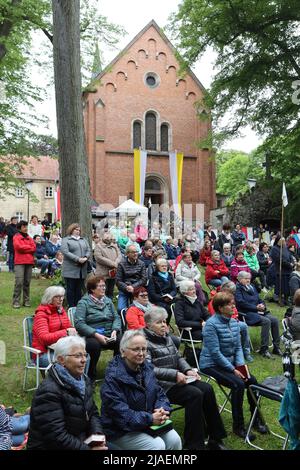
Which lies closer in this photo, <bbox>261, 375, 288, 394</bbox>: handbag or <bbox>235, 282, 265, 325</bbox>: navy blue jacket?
<bbox>261, 375, 288, 394</bbox>: handbag

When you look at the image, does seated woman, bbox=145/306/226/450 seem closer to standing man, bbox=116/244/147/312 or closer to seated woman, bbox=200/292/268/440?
seated woman, bbox=200/292/268/440

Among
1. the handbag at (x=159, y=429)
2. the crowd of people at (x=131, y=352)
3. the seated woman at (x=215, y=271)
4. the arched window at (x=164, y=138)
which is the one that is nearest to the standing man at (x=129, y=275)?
the crowd of people at (x=131, y=352)

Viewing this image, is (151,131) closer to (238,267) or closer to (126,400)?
(238,267)

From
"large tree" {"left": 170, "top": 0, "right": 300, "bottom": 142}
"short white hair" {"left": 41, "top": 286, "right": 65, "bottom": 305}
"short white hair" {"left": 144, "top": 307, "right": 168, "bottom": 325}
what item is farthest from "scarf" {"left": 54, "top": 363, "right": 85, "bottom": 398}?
"large tree" {"left": 170, "top": 0, "right": 300, "bottom": 142}

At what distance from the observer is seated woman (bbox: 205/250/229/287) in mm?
9594

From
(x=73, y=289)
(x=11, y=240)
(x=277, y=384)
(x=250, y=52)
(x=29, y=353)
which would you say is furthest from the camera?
(x=250, y=52)

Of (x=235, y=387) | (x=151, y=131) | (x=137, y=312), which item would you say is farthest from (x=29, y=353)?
(x=151, y=131)

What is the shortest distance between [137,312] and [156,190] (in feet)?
84.5

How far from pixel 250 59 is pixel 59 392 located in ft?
58.4

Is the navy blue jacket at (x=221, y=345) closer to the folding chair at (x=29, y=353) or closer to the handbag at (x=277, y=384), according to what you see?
the handbag at (x=277, y=384)

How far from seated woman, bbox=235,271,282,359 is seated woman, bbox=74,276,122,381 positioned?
102 inches

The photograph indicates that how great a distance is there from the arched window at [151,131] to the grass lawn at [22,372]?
22771 mm

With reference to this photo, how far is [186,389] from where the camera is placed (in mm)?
4375

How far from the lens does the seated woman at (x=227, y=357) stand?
15.7ft
